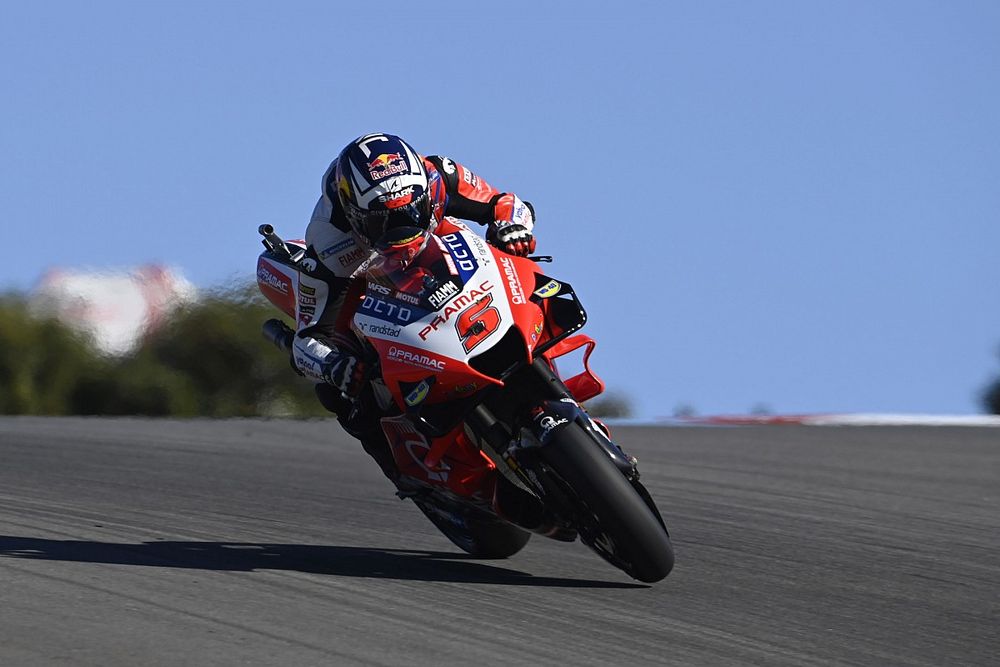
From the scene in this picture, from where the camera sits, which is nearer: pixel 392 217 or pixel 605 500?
pixel 605 500

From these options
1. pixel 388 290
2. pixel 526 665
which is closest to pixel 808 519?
pixel 388 290

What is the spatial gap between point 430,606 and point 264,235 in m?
2.44

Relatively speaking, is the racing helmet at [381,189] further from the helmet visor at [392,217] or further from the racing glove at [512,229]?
the racing glove at [512,229]

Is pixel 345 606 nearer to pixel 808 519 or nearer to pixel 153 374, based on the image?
pixel 808 519

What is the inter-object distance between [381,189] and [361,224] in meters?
0.19

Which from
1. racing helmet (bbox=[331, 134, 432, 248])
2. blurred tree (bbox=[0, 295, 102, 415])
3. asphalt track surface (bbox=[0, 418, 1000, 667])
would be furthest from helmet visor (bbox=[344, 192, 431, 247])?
blurred tree (bbox=[0, 295, 102, 415])

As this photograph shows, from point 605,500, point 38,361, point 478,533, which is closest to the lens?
point 605,500

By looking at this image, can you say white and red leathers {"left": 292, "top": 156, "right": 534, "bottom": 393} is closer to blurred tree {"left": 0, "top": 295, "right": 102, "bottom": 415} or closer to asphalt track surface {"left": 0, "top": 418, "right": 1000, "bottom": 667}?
asphalt track surface {"left": 0, "top": 418, "right": 1000, "bottom": 667}

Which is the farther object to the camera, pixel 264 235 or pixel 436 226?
pixel 264 235

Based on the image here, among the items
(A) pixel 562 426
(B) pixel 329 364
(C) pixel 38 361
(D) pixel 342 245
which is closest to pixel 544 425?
(A) pixel 562 426

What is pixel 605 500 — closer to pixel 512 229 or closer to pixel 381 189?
pixel 381 189

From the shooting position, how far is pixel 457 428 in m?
5.82

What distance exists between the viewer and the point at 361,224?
596 cm

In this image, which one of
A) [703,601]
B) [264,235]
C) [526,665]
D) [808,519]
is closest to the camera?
[526,665]
